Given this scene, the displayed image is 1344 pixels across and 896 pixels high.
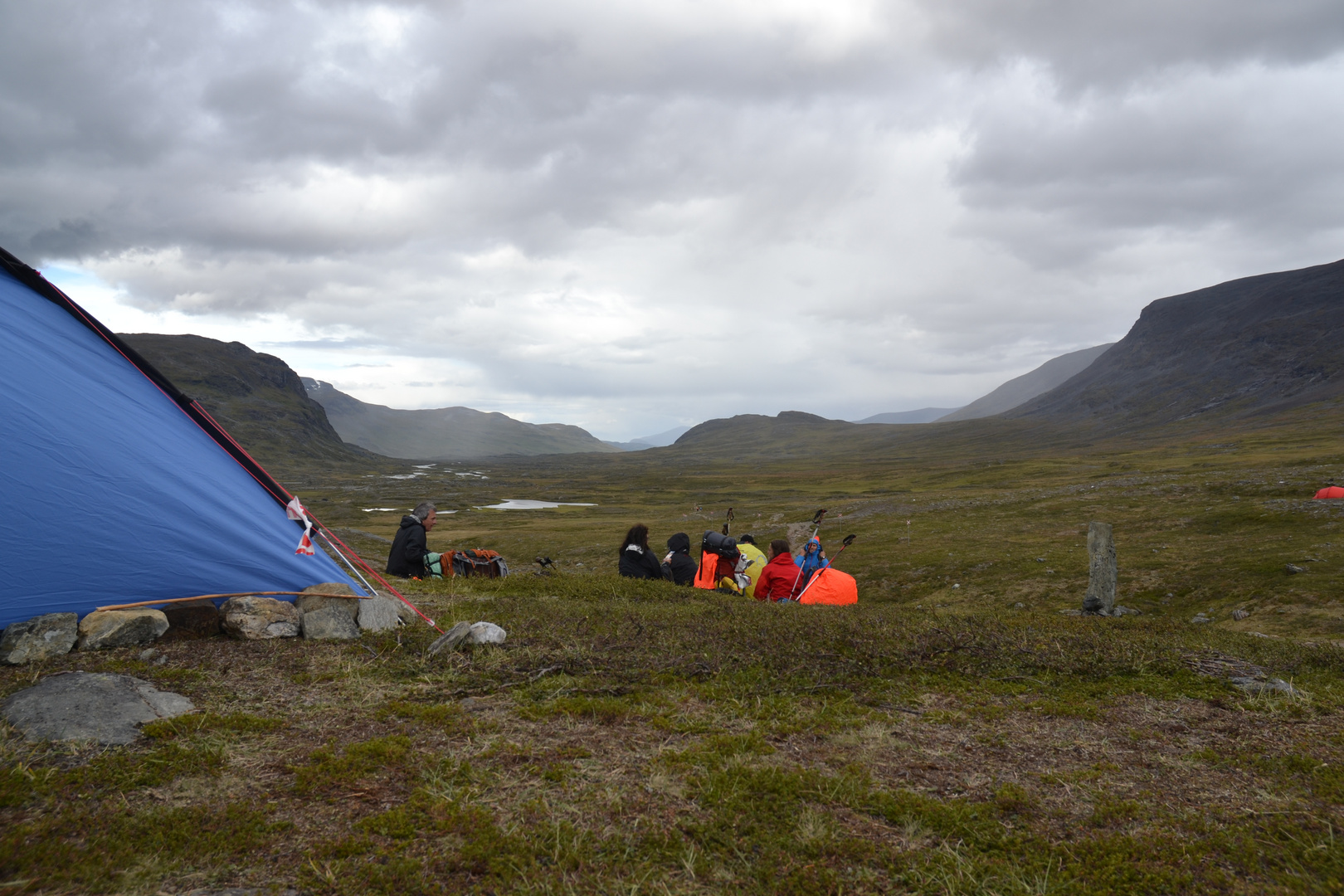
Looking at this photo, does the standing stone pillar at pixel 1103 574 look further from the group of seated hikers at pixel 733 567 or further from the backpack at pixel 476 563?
the backpack at pixel 476 563

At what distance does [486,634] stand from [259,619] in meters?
2.94

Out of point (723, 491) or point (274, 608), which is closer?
point (274, 608)

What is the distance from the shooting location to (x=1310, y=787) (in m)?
5.20

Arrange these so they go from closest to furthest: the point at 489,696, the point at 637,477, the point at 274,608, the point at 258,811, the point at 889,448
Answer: the point at 258,811 → the point at 489,696 → the point at 274,608 → the point at 637,477 → the point at 889,448

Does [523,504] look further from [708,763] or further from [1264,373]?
[1264,373]

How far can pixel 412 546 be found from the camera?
52.1 feet

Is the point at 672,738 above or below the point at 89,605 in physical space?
below

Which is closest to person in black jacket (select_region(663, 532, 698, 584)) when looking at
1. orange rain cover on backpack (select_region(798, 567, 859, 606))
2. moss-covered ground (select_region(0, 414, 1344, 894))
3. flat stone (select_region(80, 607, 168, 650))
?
orange rain cover on backpack (select_region(798, 567, 859, 606))

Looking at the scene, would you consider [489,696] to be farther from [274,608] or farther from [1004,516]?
[1004,516]

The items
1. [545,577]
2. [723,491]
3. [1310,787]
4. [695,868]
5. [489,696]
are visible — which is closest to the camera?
[695,868]

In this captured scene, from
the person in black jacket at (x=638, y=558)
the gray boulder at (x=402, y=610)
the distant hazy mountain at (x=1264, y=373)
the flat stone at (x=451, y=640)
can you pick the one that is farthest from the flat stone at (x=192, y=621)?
the distant hazy mountain at (x=1264, y=373)

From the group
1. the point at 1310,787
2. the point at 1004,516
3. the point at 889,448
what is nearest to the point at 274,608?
the point at 1310,787

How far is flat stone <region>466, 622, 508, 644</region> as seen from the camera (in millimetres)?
8977

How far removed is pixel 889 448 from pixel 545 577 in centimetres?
19210
